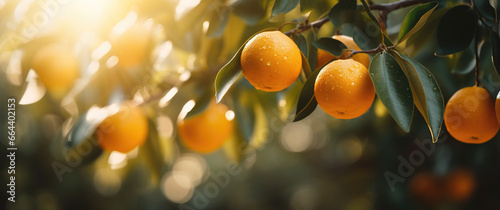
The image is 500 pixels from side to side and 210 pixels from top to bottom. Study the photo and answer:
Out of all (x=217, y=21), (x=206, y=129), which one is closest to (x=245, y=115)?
(x=206, y=129)

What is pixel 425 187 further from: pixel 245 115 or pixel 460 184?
pixel 245 115

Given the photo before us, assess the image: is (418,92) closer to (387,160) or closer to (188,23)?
(188,23)

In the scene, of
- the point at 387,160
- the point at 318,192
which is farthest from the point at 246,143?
the point at 318,192

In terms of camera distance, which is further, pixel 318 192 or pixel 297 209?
pixel 297 209

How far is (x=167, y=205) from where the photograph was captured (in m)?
2.90

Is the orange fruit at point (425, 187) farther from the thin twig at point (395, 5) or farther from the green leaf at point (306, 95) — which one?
the green leaf at point (306, 95)

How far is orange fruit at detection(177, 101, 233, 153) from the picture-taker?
3.53ft

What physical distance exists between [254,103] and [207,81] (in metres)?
0.19

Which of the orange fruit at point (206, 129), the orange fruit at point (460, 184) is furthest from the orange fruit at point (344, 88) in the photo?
the orange fruit at point (460, 184)

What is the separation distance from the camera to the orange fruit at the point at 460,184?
60.5 inches

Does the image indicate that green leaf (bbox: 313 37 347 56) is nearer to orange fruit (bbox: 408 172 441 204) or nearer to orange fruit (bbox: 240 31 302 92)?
orange fruit (bbox: 240 31 302 92)

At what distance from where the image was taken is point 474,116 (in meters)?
0.71

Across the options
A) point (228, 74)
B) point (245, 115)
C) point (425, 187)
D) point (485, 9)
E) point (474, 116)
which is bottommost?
point (425, 187)

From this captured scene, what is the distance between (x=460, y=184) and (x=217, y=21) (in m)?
1.16
